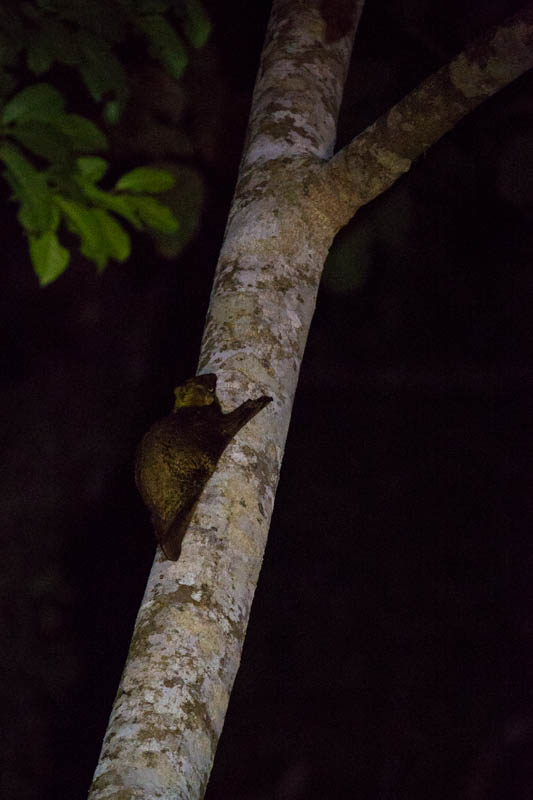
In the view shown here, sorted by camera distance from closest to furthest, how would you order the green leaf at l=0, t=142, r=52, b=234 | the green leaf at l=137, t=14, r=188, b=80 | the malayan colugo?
1. the malayan colugo
2. the green leaf at l=0, t=142, r=52, b=234
3. the green leaf at l=137, t=14, r=188, b=80

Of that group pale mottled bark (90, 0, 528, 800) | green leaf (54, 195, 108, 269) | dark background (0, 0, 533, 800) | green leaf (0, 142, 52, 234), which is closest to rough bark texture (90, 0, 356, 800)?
pale mottled bark (90, 0, 528, 800)

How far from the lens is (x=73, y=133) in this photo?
156 cm

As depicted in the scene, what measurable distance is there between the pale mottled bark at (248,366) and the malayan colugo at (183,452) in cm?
3

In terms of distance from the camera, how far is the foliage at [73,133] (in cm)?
145

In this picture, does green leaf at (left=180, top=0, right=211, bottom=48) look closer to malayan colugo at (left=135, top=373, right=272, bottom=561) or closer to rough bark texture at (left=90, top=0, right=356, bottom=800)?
rough bark texture at (left=90, top=0, right=356, bottom=800)

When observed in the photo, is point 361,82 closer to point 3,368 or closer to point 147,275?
point 147,275

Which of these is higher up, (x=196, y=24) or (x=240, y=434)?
(x=196, y=24)

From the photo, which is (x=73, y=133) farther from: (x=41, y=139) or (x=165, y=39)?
(x=165, y=39)

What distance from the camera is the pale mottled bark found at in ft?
3.59

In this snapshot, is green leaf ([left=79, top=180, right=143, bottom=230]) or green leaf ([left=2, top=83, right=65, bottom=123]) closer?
green leaf ([left=2, top=83, right=65, bottom=123])

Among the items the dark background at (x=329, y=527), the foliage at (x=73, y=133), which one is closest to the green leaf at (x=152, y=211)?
the foliage at (x=73, y=133)

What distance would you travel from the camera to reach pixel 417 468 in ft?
20.2

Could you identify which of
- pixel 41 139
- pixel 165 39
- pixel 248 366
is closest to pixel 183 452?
pixel 248 366

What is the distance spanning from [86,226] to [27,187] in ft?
0.54
